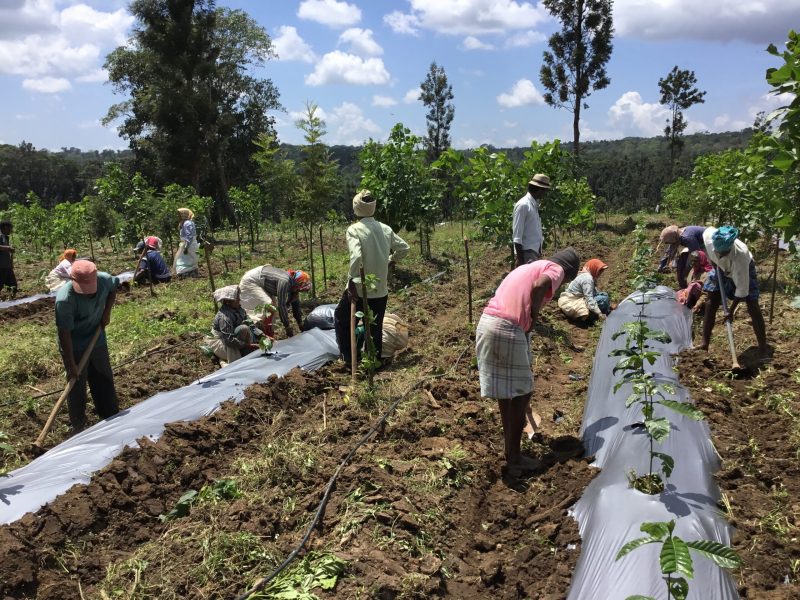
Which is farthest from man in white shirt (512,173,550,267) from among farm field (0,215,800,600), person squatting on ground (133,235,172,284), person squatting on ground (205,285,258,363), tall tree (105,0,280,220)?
tall tree (105,0,280,220)

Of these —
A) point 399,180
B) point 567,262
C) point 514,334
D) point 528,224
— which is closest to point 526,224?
point 528,224

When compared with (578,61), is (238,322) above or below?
below

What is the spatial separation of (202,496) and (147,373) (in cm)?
289

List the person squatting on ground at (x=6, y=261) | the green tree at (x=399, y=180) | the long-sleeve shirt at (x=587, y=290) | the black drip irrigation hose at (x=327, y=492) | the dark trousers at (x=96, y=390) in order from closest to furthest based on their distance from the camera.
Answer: the black drip irrigation hose at (x=327, y=492)
the dark trousers at (x=96, y=390)
the long-sleeve shirt at (x=587, y=290)
the person squatting on ground at (x=6, y=261)
the green tree at (x=399, y=180)

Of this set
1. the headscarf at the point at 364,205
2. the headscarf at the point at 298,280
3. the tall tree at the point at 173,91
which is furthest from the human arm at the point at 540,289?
the tall tree at the point at 173,91

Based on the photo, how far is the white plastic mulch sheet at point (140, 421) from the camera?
360 cm

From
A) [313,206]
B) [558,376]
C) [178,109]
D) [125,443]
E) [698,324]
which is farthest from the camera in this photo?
[178,109]

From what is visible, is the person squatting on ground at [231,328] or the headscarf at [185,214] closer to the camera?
the person squatting on ground at [231,328]

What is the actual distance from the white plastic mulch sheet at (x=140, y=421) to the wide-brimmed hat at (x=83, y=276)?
1083 millimetres

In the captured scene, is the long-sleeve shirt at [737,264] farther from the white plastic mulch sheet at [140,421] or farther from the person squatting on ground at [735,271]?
the white plastic mulch sheet at [140,421]

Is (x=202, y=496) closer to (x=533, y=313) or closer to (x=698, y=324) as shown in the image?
(x=533, y=313)

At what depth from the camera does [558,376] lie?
19.9 feet

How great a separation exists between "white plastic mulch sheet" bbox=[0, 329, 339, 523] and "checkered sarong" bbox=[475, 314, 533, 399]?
7.88 feet

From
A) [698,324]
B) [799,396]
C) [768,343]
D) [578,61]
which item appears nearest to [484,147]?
[698,324]
